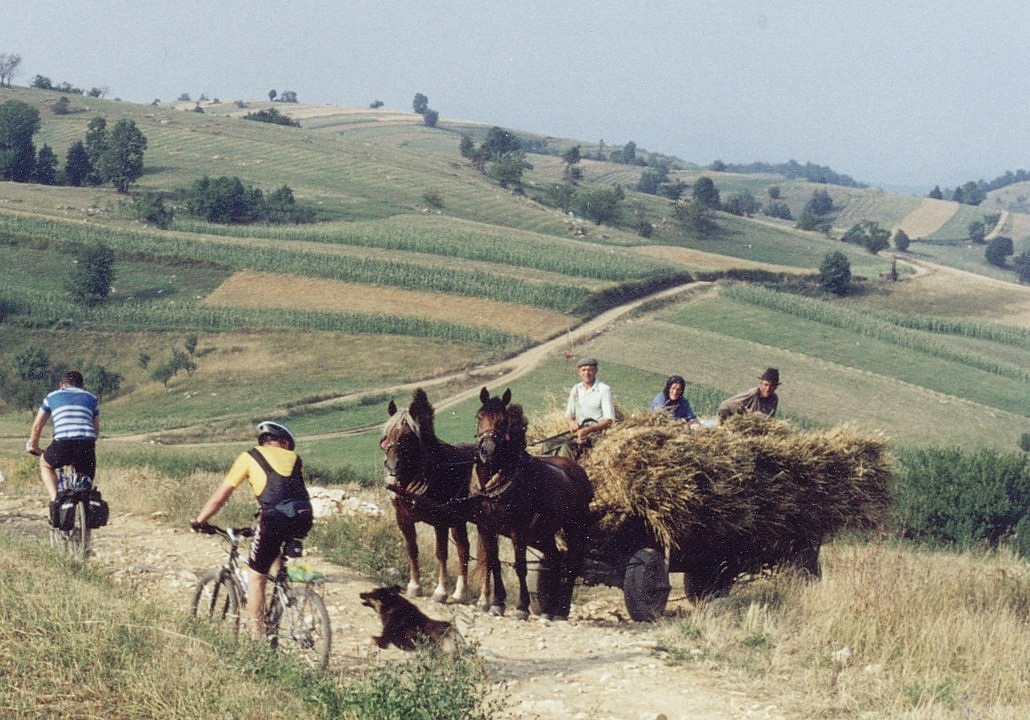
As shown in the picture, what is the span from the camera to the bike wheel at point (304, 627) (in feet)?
24.8

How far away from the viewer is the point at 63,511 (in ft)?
35.6

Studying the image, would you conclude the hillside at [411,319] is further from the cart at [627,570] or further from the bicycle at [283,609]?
the bicycle at [283,609]

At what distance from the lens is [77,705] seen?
6172mm

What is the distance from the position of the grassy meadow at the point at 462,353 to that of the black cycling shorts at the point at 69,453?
1350 mm

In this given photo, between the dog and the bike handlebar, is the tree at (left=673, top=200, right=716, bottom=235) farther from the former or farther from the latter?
the bike handlebar

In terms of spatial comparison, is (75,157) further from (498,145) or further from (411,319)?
(498,145)

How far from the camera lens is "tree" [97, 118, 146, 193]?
3735 inches

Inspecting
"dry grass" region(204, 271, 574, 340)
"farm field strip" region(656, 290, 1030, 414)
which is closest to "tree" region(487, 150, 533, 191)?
"farm field strip" region(656, 290, 1030, 414)

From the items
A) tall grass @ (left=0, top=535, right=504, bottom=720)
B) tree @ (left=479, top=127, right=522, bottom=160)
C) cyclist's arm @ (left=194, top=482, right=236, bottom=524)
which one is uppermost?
tree @ (left=479, top=127, right=522, bottom=160)

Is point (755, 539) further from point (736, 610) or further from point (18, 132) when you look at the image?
point (18, 132)

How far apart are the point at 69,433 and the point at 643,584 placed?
5594 millimetres

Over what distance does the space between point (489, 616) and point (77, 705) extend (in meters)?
4.81

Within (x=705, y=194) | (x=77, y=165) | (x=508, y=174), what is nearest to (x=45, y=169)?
(x=77, y=165)

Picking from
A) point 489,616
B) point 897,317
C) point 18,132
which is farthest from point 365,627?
point 18,132
